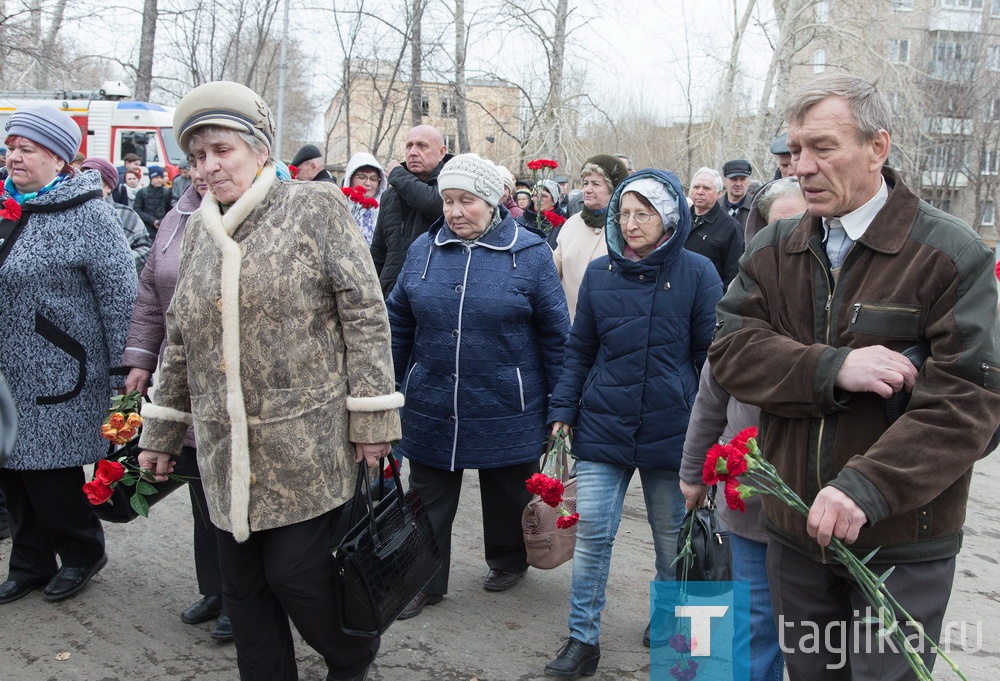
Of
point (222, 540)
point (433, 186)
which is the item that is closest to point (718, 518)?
point (222, 540)

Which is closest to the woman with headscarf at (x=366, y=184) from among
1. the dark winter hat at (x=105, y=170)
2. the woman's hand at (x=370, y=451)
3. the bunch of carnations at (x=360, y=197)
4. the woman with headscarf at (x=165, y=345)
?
the bunch of carnations at (x=360, y=197)

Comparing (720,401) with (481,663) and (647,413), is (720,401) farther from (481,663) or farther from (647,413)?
(481,663)

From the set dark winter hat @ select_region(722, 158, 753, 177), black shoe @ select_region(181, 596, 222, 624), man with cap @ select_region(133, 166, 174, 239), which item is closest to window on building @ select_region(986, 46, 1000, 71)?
dark winter hat @ select_region(722, 158, 753, 177)

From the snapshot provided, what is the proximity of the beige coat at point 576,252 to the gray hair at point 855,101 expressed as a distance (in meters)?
3.51

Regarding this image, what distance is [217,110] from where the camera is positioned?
2.95m

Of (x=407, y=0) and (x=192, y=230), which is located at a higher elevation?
(x=407, y=0)

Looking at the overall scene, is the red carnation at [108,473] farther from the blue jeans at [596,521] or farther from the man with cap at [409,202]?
the man with cap at [409,202]

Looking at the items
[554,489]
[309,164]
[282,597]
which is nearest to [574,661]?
[554,489]

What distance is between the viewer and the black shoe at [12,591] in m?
4.25

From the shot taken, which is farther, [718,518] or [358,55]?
[358,55]

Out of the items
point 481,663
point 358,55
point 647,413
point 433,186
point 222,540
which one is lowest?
point 481,663

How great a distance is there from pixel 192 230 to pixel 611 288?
1.68 meters

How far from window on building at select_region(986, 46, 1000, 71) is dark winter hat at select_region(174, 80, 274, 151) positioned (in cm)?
4113

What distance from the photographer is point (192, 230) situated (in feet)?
10.3
